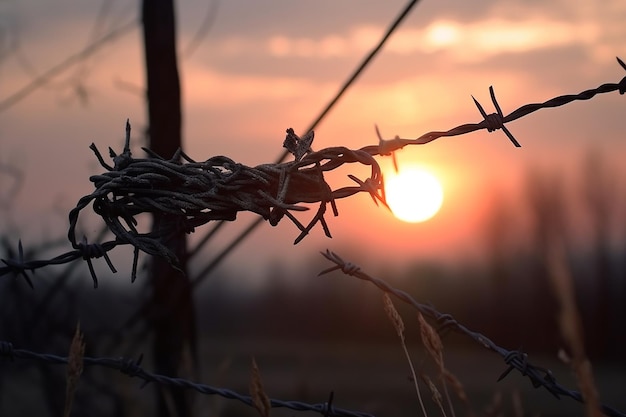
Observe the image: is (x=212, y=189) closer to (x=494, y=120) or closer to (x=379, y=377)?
(x=494, y=120)

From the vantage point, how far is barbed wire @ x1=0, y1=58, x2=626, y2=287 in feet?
4.82

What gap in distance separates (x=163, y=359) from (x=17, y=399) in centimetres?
341

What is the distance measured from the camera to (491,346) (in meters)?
1.53

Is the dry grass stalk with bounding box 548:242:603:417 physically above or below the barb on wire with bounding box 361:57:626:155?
below

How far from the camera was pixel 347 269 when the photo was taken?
164 cm

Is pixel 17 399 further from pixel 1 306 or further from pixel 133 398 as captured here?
pixel 133 398

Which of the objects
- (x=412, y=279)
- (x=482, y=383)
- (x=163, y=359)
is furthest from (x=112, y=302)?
(x=412, y=279)

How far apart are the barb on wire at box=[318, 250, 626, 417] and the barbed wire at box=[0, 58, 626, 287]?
175mm

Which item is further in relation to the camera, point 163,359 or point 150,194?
point 163,359

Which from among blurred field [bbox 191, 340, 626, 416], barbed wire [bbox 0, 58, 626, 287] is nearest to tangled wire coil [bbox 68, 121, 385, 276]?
barbed wire [bbox 0, 58, 626, 287]

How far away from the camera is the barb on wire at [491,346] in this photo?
1.49 metres

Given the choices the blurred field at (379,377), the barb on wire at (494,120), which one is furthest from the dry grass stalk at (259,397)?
the blurred field at (379,377)

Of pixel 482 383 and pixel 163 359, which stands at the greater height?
pixel 482 383

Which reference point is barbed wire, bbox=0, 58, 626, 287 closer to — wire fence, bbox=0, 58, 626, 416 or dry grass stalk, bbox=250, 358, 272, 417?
wire fence, bbox=0, 58, 626, 416
